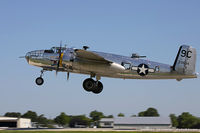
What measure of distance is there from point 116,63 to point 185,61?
5.71 metres

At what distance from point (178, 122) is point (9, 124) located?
61.2m

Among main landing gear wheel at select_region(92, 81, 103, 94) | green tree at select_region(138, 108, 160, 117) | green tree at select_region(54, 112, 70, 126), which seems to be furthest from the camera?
green tree at select_region(138, 108, 160, 117)

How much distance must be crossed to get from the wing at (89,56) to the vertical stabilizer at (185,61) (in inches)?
231

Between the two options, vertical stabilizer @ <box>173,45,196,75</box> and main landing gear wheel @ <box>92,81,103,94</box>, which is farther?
main landing gear wheel @ <box>92,81,103,94</box>

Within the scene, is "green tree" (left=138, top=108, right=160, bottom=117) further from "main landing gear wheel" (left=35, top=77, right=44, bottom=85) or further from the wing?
the wing

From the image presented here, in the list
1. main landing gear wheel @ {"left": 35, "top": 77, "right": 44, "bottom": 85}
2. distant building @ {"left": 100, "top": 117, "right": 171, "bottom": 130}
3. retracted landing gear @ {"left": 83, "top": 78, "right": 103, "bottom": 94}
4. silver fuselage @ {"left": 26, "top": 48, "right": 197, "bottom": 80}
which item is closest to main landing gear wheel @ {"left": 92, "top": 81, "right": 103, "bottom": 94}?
retracted landing gear @ {"left": 83, "top": 78, "right": 103, "bottom": 94}

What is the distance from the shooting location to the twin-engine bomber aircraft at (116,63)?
26.8 meters

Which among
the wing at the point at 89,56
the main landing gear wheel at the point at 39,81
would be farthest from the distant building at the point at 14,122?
the wing at the point at 89,56

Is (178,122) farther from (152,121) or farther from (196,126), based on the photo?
(152,121)

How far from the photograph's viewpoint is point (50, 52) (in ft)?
90.1

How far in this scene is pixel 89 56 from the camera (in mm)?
26125

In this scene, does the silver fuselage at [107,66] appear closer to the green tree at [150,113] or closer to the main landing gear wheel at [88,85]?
the main landing gear wheel at [88,85]

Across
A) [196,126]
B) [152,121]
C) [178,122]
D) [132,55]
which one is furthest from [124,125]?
[132,55]

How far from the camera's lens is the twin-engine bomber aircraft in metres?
26.8
